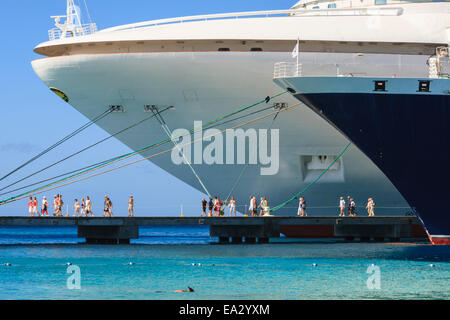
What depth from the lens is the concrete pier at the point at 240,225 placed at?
108 feet

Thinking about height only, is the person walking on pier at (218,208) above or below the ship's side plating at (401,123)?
below

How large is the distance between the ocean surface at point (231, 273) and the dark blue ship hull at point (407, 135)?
190cm

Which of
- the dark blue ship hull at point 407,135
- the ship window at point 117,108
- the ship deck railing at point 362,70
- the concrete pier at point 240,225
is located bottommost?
the concrete pier at point 240,225

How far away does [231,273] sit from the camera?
899 inches

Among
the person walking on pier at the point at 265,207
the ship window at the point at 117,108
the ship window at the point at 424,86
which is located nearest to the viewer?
the ship window at the point at 424,86

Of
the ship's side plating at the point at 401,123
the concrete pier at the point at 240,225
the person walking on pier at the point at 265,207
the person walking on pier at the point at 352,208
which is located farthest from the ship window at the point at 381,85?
the person walking on pier at the point at 265,207

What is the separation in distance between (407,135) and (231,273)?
756cm

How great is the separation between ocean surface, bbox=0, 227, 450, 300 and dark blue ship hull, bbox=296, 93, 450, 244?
75.0 inches

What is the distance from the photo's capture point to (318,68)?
3172 cm

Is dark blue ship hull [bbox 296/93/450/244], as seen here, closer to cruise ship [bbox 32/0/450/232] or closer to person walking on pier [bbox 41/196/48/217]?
cruise ship [bbox 32/0/450/232]

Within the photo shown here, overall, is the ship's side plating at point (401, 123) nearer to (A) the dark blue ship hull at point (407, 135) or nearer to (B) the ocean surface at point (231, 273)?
(A) the dark blue ship hull at point (407, 135)

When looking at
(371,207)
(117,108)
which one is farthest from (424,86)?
(117,108)

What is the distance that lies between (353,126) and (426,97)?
7.80 feet
